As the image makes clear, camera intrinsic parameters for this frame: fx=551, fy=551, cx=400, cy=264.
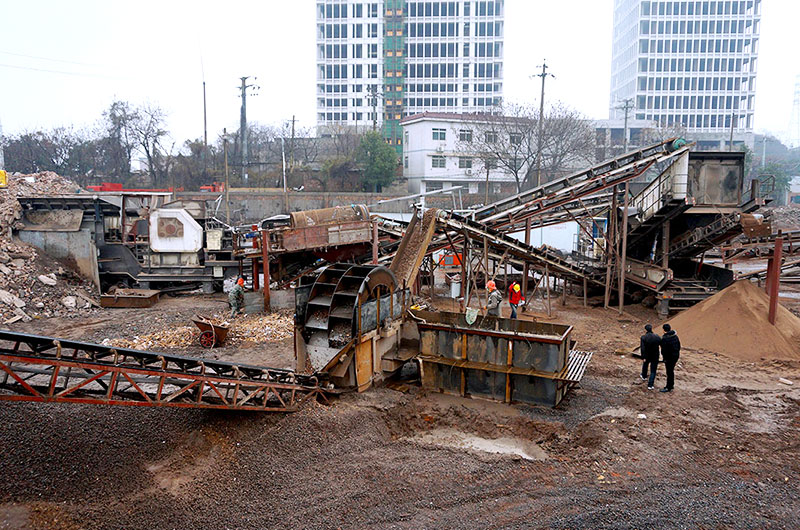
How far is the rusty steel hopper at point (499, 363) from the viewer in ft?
32.1

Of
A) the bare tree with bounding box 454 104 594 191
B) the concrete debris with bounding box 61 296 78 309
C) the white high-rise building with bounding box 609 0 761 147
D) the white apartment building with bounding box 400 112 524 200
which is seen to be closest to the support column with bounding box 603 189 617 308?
the concrete debris with bounding box 61 296 78 309

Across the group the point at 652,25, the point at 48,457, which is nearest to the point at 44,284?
the point at 48,457

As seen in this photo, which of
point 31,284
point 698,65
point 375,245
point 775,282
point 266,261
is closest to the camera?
point 775,282

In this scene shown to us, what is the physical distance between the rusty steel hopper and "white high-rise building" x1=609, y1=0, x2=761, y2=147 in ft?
223

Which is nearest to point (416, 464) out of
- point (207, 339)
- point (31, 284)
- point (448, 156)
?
point (207, 339)

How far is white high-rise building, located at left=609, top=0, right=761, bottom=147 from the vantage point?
227 feet

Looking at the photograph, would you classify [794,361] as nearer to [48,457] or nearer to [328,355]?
[328,355]

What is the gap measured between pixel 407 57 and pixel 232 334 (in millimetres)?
57253

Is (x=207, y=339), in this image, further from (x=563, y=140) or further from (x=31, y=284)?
(x=563, y=140)

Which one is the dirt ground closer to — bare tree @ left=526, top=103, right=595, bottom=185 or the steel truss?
the steel truss

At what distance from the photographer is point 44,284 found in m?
19.2

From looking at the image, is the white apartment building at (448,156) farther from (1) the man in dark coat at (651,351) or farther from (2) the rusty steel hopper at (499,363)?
(2) the rusty steel hopper at (499,363)

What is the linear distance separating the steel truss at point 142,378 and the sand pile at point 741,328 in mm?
10150

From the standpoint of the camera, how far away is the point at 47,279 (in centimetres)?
1947
